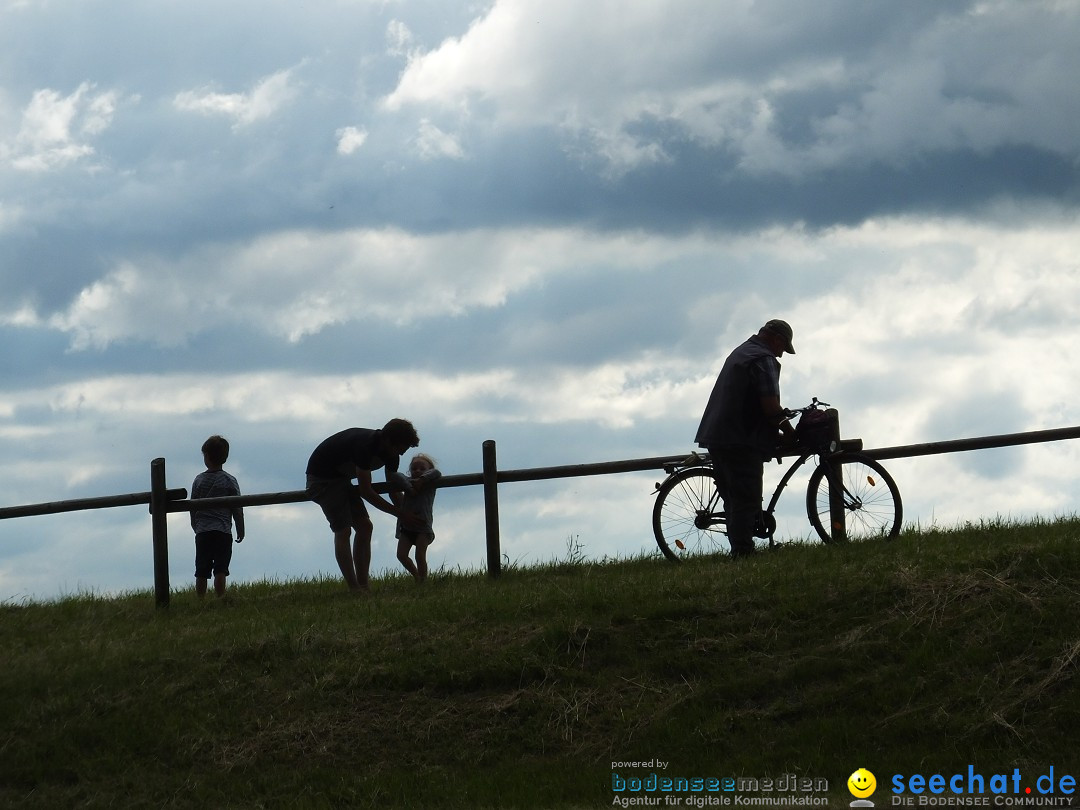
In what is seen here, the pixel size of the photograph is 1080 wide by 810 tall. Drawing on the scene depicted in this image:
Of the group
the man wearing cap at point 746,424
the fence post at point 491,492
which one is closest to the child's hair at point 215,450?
the fence post at point 491,492

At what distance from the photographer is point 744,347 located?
1279cm

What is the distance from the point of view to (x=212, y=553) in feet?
47.0

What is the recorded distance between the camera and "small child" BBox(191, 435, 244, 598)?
14.2 m

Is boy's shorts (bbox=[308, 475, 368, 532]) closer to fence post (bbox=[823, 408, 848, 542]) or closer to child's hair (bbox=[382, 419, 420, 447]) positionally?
child's hair (bbox=[382, 419, 420, 447])

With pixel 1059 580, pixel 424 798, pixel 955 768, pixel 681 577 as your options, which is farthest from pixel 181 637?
pixel 1059 580

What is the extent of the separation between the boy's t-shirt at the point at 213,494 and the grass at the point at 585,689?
182 cm

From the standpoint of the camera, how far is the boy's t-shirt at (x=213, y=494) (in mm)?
14211

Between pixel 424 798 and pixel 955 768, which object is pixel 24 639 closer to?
pixel 424 798

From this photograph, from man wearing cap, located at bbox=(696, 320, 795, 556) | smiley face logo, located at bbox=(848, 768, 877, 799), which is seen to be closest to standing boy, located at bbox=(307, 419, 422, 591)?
man wearing cap, located at bbox=(696, 320, 795, 556)

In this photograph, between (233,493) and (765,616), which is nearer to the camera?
(765,616)

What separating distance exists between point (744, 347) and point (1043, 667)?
14.2 ft

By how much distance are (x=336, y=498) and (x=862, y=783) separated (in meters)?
6.60

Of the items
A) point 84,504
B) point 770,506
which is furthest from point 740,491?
point 84,504

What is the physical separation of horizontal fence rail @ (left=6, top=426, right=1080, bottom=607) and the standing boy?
25 cm
